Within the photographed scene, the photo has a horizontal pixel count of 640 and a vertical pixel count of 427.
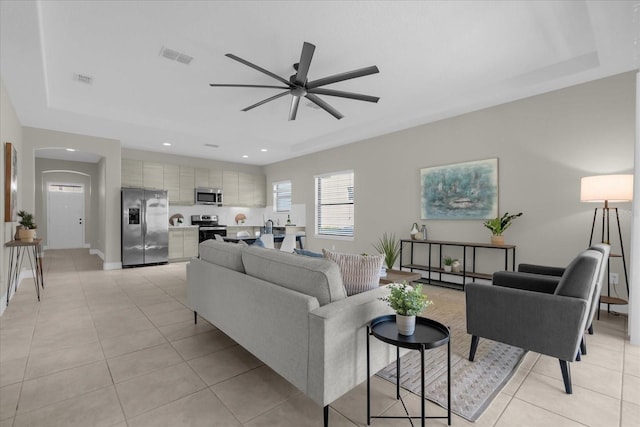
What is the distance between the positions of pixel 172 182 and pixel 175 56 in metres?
4.61

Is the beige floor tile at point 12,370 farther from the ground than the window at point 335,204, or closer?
closer

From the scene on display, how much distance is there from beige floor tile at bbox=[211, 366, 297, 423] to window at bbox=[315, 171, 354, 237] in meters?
4.49

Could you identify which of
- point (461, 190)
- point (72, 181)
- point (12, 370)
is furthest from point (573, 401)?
point (72, 181)

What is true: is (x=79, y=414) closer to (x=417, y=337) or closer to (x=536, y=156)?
(x=417, y=337)

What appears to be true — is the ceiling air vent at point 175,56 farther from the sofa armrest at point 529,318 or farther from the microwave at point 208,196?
the microwave at point 208,196

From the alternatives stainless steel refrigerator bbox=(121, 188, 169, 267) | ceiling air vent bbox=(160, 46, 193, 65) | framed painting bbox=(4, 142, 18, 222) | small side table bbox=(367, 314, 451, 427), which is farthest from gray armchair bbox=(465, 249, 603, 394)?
stainless steel refrigerator bbox=(121, 188, 169, 267)

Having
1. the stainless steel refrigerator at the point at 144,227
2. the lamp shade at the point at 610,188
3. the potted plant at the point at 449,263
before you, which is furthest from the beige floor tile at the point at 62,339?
the lamp shade at the point at 610,188

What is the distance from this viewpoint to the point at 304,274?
1.79 metres

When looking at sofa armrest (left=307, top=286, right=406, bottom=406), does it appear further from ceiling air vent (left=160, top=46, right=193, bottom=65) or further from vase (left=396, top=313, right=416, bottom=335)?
ceiling air vent (left=160, top=46, right=193, bottom=65)

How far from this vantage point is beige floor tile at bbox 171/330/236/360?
2443mm

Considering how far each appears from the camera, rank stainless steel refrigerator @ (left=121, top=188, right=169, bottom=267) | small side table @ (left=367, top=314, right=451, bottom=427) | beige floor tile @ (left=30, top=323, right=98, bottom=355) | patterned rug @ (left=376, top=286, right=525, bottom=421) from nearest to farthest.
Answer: small side table @ (left=367, top=314, right=451, bottom=427)
patterned rug @ (left=376, top=286, right=525, bottom=421)
beige floor tile @ (left=30, top=323, right=98, bottom=355)
stainless steel refrigerator @ (left=121, top=188, right=169, bottom=267)

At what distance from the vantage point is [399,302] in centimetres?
160

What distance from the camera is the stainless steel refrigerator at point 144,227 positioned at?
613cm

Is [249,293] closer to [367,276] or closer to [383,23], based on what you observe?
[367,276]
